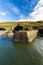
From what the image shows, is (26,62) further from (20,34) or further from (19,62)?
(20,34)

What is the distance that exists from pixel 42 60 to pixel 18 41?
13.2 metres

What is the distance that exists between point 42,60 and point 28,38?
12.9 m

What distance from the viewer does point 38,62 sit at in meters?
18.3

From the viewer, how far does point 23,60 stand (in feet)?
62.4

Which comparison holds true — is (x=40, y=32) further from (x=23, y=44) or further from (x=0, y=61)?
(x=0, y=61)

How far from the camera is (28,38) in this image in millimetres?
31828

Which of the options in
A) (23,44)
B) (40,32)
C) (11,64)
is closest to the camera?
(11,64)

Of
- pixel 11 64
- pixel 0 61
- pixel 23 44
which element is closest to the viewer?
pixel 11 64

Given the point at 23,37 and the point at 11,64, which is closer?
the point at 11,64

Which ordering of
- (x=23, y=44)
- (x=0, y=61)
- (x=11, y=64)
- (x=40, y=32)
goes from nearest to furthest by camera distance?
(x=11, y=64) < (x=0, y=61) < (x=23, y=44) < (x=40, y=32)

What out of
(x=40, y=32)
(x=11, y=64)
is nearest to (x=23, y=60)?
(x=11, y=64)

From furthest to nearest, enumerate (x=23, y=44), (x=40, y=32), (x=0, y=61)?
1. (x=40, y=32)
2. (x=23, y=44)
3. (x=0, y=61)

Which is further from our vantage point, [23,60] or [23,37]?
[23,37]

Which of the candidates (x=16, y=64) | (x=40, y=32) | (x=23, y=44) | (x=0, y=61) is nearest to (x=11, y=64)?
(x=16, y=64)
